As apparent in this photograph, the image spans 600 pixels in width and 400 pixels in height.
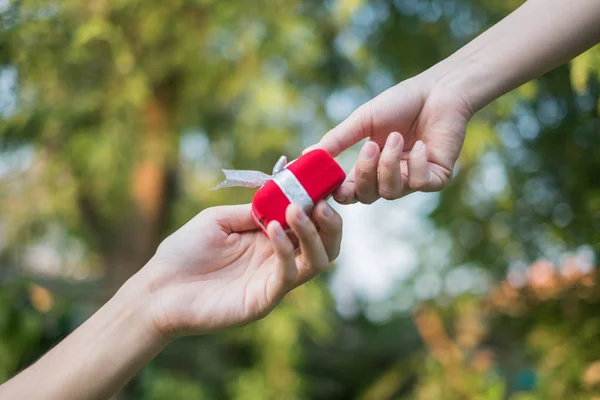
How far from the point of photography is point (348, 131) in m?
1.14

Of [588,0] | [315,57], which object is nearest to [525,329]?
[588,0]

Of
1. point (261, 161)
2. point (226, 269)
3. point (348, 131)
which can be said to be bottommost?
point (261, 161)

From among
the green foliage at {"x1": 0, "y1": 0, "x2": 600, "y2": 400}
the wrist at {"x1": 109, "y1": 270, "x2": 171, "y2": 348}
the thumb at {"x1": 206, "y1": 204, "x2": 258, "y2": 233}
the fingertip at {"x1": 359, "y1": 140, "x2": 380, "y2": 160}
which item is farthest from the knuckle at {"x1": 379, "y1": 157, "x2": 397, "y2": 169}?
the green foliage at {"x1": 0, "y1": 0, "x2": 600, "y2": 400}

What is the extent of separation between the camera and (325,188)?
107cm

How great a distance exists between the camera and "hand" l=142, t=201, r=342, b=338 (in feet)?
3.50

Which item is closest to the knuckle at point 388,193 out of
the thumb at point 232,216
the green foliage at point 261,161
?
the thumb at point 232,216

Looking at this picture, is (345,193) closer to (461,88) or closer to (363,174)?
(363,174)

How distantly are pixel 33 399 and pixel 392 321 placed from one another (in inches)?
228

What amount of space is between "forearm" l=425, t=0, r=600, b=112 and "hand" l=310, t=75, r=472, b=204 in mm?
44

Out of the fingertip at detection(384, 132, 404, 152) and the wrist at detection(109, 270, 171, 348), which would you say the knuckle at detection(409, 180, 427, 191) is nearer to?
the fingertip at detection(384, 132, 404, 152)

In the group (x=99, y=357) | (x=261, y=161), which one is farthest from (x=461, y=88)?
(x=261, y=161)

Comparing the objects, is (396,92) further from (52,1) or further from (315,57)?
(315,57)

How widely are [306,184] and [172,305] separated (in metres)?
0.35

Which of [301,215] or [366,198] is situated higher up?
[301,215]
